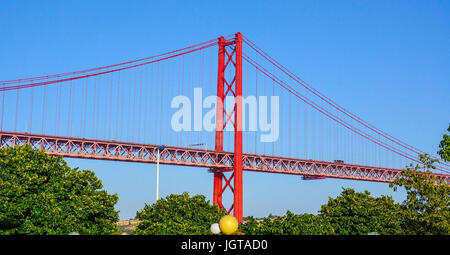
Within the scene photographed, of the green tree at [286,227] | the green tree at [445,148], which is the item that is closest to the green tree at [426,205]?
the green tree at [445,148]

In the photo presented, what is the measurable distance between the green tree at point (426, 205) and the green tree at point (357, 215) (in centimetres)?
2073

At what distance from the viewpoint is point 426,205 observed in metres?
41.4

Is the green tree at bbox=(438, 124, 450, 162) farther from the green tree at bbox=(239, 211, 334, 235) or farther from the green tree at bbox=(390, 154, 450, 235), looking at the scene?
the green tree at bbox=(239, 211, 334, 235)

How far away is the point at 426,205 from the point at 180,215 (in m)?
24.9

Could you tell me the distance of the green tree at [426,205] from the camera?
39750 mm

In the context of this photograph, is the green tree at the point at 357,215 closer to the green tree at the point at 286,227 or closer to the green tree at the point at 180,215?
the green tree at the point at 286,227

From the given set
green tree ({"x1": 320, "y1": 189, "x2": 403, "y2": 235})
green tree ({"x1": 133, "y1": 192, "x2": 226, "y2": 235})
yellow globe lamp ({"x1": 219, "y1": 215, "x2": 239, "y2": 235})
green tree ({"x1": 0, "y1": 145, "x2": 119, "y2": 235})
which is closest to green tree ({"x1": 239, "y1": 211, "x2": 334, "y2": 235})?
green tree ({"x1": 133, "y1": 192, "x2": 226, "y2": 235})

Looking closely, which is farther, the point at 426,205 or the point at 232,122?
the point at 232,122

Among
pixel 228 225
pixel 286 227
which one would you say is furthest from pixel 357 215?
pixel 228 225

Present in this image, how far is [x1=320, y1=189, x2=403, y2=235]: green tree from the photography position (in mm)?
65812

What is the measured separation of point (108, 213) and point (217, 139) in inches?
1490

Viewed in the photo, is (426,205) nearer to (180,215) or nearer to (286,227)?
(286,227)

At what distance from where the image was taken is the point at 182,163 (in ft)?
282

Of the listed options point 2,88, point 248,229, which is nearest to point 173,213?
point 248,229
